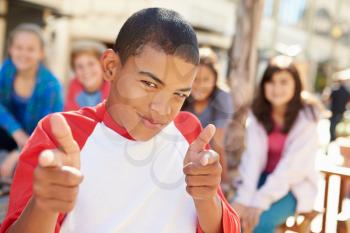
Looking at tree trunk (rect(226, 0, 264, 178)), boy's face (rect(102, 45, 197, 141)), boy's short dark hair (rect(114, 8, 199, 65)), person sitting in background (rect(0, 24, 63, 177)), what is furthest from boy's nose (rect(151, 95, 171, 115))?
tree trunk (rect(226, 0, 264, 178))

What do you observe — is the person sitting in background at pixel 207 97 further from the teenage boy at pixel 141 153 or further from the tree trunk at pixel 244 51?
the teenage boy at pixel 141 153

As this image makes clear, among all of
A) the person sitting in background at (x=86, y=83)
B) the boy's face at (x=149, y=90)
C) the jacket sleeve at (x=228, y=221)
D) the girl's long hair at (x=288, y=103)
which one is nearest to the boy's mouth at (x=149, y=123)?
the boy's face at (x=149, y=90)

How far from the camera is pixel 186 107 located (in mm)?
3941

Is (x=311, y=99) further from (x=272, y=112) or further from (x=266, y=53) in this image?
(x=266, y=53)

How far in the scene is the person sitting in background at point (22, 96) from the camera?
3355 mm

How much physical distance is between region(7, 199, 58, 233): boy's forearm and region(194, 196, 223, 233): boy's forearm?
1.29 ft

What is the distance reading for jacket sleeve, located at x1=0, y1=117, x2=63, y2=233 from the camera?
4.00 ft

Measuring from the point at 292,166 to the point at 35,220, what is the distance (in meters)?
2.14

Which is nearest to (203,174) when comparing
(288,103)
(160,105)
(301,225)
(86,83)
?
(160,105)

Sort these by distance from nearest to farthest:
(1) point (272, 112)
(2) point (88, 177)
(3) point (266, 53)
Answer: (2) point (88, 177) → (1) point (272, 112) → (3) point (266, 53)

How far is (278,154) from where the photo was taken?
3.15m

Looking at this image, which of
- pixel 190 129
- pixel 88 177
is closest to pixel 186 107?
pixel 190 129

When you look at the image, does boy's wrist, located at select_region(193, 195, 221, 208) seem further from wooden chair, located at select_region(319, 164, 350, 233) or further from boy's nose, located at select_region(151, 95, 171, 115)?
wooden chair, located at select_region(319, 164, 350, 233)

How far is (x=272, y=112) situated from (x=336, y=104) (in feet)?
19.8
